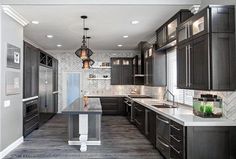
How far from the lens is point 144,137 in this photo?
5715 millimetres

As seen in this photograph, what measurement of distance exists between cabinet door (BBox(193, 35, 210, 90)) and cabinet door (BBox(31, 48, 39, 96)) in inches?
174

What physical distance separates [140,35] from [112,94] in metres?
3.84

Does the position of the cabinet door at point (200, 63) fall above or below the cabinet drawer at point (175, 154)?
above

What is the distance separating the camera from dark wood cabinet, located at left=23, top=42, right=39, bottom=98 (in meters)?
5.57

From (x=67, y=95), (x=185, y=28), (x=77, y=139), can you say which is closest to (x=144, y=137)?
(x=77, y=139)

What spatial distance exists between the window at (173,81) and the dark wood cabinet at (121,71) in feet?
12.5

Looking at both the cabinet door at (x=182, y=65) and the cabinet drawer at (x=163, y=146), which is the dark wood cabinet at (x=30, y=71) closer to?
the cabinet drawer at (x=163, y=146)

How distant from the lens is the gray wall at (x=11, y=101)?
4.15m

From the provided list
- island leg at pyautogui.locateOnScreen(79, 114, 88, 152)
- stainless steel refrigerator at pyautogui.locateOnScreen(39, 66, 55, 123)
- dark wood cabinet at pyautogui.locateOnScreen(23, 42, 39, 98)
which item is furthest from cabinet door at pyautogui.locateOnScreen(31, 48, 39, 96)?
island leg at pyautogui.locateOnScreen(79, 114, 88, 152)

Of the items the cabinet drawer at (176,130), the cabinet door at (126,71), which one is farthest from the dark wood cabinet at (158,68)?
the cabinet door at (126,71)

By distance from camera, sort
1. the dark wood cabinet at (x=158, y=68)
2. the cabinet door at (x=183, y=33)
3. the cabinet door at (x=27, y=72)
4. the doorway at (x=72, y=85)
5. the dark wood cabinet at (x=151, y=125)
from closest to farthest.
Answer: the cabinet door at (x=183, y=33)
the dark wood cabinet at (x=151, y=125)
the cabinet door at (x=27, y=72)
the dark wood cabinet at (x=158, y=68)
the doorway at (x=72, y=85)

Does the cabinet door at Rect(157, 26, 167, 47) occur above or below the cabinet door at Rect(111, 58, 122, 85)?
above

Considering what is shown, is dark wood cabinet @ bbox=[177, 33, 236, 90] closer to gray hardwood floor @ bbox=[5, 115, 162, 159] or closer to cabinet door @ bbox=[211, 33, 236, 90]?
cabinet door @ bbox=[211, 33, 236, 90]

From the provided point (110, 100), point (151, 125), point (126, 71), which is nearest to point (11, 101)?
point (151, 125)
